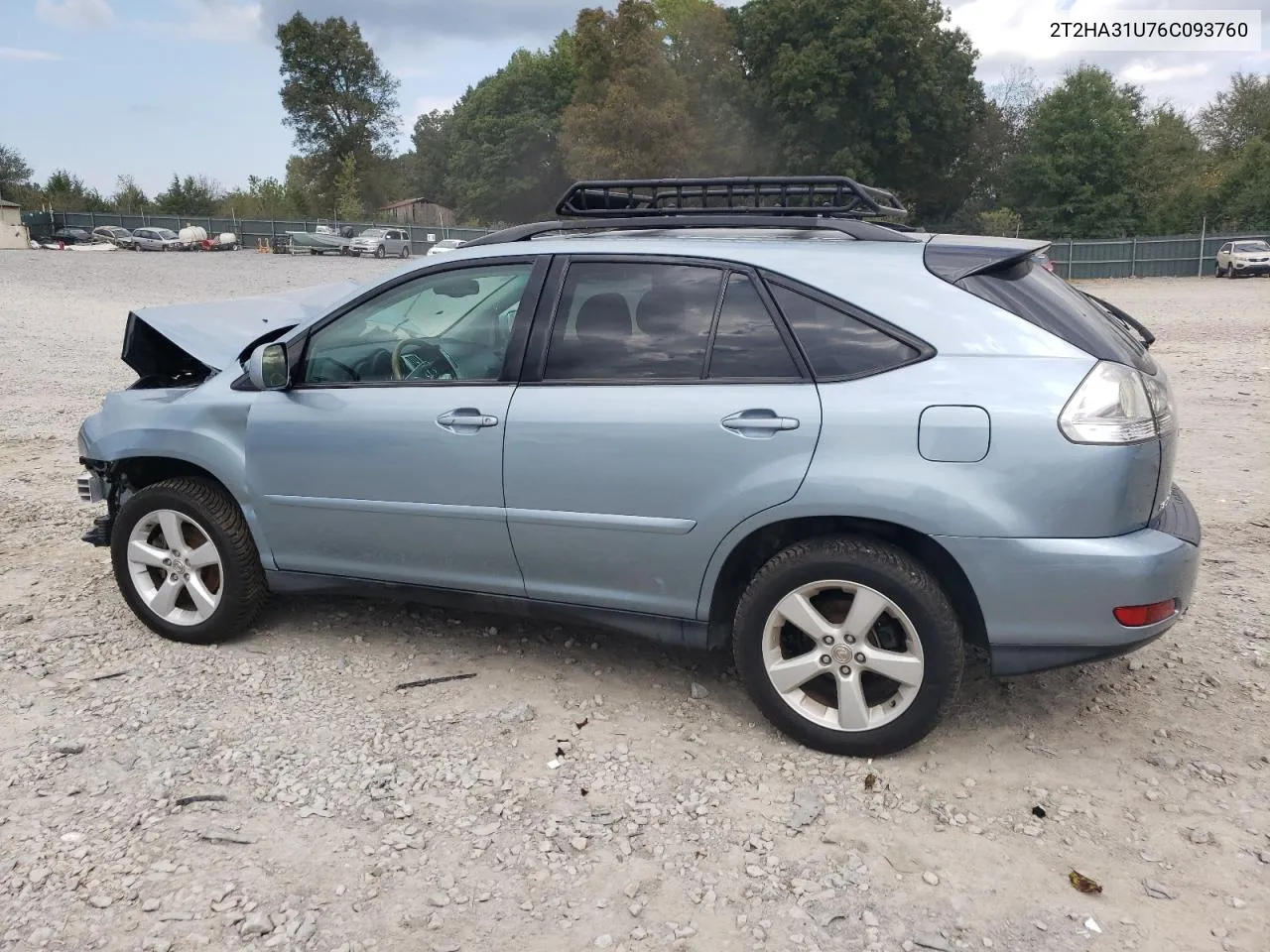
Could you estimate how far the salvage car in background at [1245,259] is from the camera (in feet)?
113

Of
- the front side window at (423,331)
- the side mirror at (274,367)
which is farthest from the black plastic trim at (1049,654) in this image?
the side mirror at (274,367)

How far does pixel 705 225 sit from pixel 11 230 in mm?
50556

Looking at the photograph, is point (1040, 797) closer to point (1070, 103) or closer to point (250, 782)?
point (250, 782)

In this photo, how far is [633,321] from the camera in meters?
3.63

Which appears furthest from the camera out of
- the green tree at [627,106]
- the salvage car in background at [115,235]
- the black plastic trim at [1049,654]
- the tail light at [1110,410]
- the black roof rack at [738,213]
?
the green tree at [627,106]

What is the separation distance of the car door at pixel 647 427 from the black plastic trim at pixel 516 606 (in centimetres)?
5

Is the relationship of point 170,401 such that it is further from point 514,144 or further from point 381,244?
point 514,144

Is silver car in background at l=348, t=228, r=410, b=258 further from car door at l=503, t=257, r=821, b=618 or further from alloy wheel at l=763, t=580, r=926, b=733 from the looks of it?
alloy wheel at l=763, t=580, r=926, b=733

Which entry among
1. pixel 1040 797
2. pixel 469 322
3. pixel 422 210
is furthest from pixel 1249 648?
pixel 422 210

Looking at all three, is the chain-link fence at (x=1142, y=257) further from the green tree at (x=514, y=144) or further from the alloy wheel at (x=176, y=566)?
the alloy wheel at (x=176, y=566)

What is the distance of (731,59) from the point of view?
54.2 meters

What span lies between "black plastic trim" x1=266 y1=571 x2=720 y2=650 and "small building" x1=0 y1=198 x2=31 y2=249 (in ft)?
161

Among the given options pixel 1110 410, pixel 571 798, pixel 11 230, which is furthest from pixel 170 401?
pixel 11 230

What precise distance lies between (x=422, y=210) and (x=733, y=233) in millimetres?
71047
